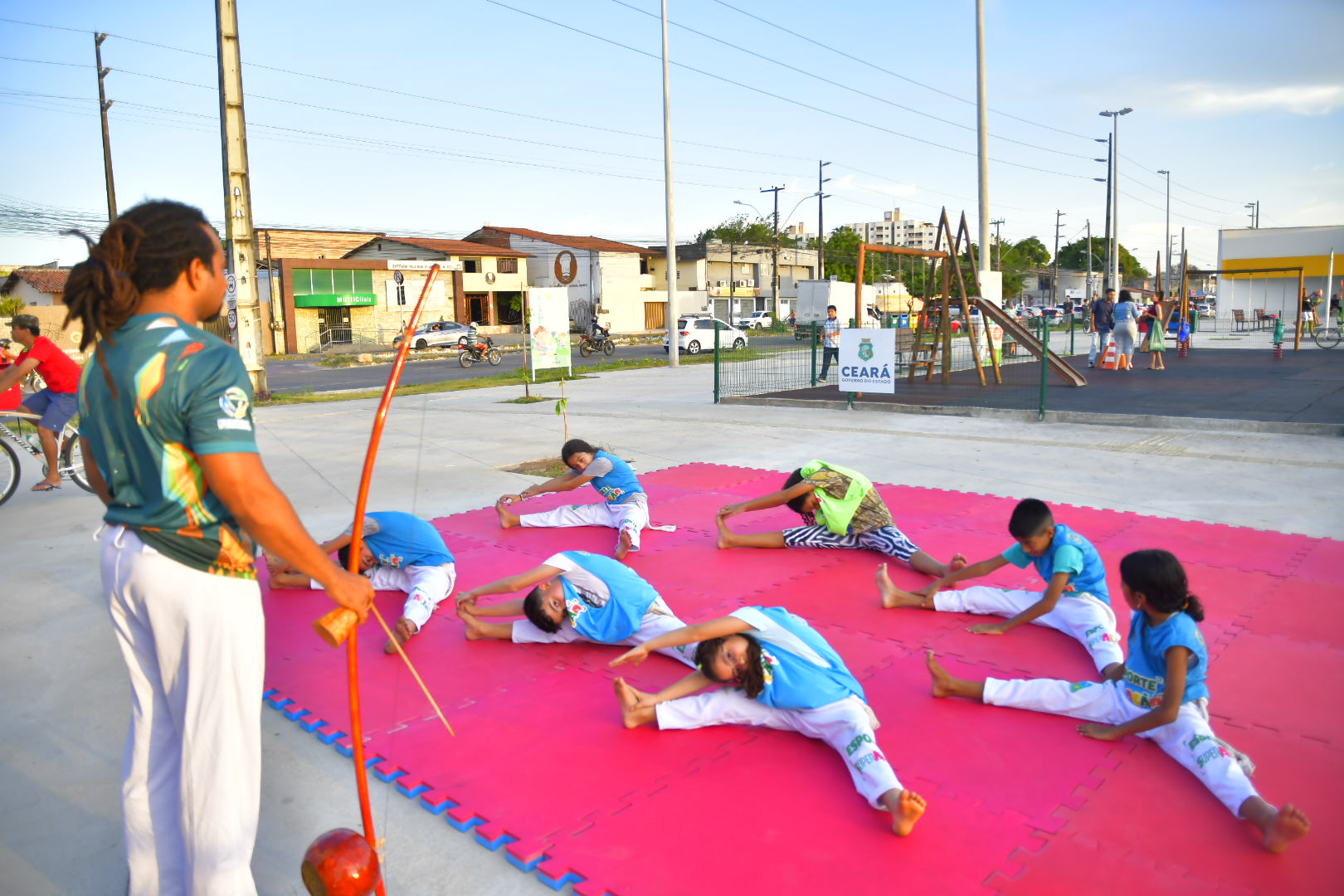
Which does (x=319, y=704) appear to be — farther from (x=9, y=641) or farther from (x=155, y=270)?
(x=155, y=270)

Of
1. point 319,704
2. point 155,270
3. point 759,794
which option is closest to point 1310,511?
point 759,794

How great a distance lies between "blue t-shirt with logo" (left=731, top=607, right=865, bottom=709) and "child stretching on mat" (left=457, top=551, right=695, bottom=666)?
2.79 feet

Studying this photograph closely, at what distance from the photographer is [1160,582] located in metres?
3.39

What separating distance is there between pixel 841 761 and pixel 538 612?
1.74 metres

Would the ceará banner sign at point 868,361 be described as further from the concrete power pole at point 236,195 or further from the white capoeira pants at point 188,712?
the white capoeira pants at point 188,712

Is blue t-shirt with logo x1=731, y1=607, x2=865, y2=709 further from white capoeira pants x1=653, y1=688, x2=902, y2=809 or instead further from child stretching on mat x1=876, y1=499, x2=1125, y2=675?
child stretching on mat x1=876, y1=499, x2=1125, y2=675

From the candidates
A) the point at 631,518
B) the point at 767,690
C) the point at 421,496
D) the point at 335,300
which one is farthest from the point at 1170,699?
the point at 335,300

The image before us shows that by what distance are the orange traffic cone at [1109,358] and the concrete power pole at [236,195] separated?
64.2ft

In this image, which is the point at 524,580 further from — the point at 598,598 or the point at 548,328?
the point at 548,328

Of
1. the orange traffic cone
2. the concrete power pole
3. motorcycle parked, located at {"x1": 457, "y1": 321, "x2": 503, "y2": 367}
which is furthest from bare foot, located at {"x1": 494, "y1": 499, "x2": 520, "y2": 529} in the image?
motorcycle parked, located at {"x1": 457, "y1": 321, "x2": 503, "y2": 367}

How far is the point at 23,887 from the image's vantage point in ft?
9.93

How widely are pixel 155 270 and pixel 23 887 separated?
227 centimetres

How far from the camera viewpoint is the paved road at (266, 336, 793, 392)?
25.3m

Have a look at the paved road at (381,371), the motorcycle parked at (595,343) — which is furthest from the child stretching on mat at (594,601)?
the motorcycle parked at (595,343)
